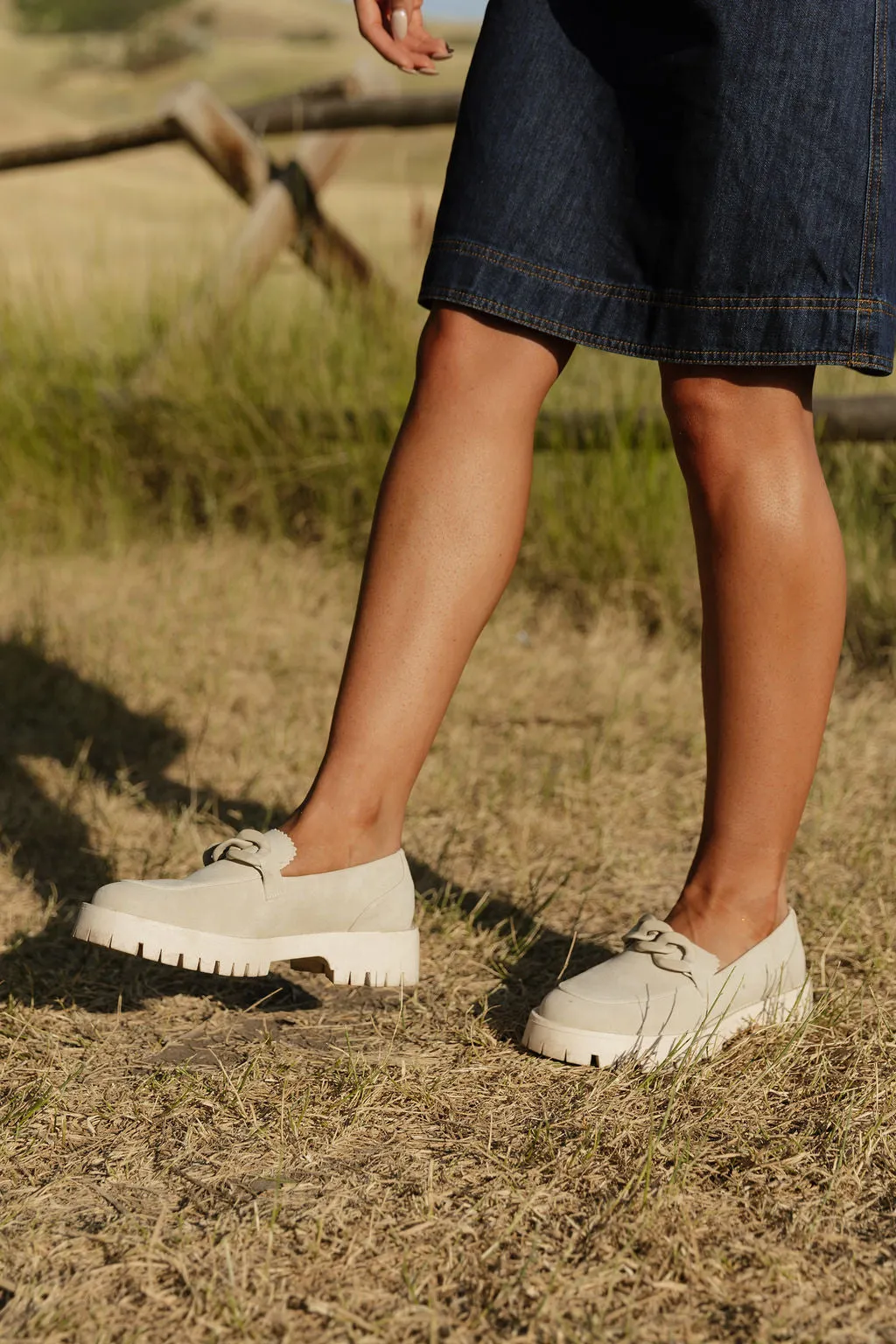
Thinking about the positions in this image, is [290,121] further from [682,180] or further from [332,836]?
[332,836]

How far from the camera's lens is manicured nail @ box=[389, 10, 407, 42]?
1663 mm

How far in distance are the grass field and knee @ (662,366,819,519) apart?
2.10ft

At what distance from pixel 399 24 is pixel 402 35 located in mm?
13

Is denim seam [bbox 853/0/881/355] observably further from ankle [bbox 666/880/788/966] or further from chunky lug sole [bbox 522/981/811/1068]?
chunky lug sole [bbox 522/981/811/1068]

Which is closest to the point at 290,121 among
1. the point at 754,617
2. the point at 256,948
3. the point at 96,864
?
the point at 96,864

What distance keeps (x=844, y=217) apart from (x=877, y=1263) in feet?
3.39

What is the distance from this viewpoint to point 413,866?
7.11ft

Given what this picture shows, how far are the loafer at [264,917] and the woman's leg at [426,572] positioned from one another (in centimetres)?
3

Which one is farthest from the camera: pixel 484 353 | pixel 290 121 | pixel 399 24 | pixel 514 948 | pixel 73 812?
pixel 290 121

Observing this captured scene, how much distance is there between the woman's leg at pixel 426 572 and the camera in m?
1.54

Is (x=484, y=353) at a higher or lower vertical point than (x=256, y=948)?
higher

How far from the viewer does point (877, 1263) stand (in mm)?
1189

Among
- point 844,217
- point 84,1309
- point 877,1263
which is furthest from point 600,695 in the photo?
point 84,1309

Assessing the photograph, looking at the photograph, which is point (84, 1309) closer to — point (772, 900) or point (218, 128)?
point (772, 900)
